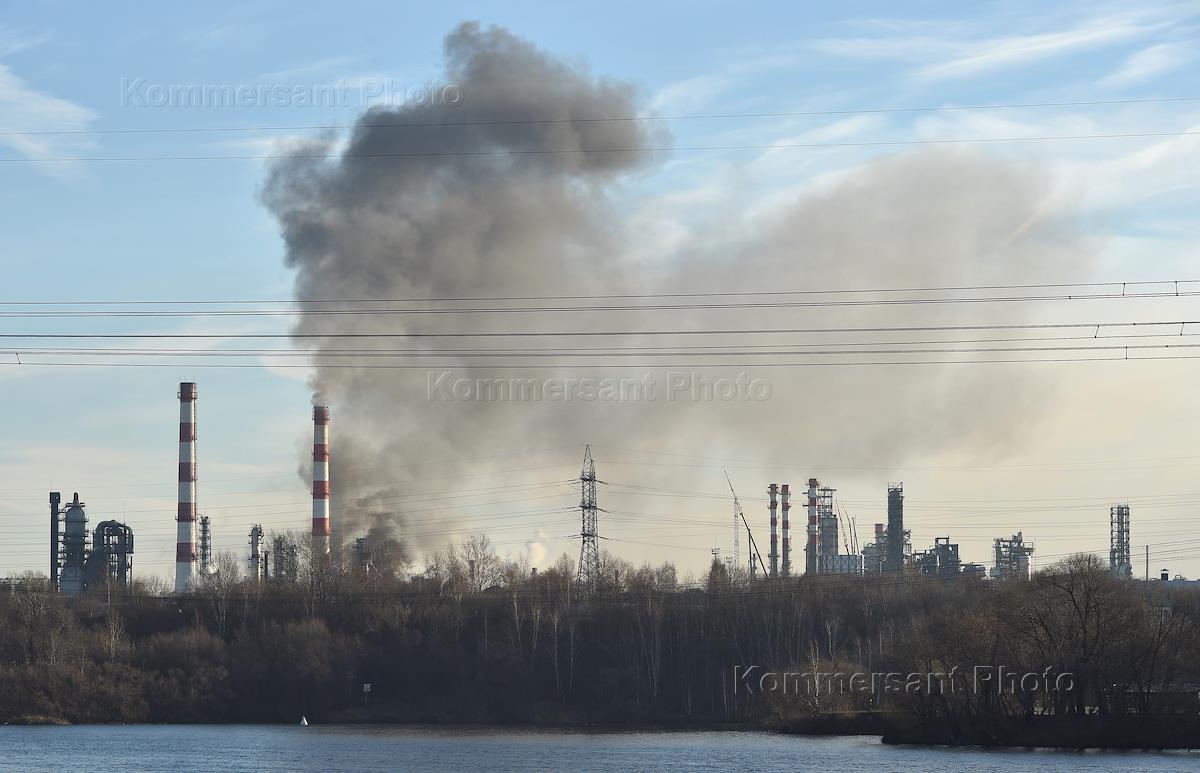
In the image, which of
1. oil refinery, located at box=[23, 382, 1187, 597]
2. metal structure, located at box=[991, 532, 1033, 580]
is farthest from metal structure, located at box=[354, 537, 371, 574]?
metal structure, located at box=[991, 532, 1033, 580]

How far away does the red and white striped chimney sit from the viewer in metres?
88.8

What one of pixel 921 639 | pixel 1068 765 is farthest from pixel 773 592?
pixel 1068 765

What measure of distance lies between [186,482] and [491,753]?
121 ft

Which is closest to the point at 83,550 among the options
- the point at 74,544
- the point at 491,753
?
the point at 74,544

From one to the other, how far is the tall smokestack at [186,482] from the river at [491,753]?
1649 centimetres

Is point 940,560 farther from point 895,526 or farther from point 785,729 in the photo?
point 785,729

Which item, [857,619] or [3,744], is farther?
[857,619]

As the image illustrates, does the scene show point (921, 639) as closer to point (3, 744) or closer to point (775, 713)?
point (775, 713)

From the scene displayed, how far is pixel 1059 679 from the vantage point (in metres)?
56.2

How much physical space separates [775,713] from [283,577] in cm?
4283

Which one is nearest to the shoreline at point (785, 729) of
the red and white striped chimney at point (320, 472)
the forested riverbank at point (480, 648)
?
the forested riverbank at point (480, 648)

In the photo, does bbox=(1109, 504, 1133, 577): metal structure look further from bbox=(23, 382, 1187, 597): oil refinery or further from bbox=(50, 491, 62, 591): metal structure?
bbox=(50, 491, 62, 591): metal structure

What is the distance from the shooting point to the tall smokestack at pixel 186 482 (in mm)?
89438

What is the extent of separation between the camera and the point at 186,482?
89.4m
